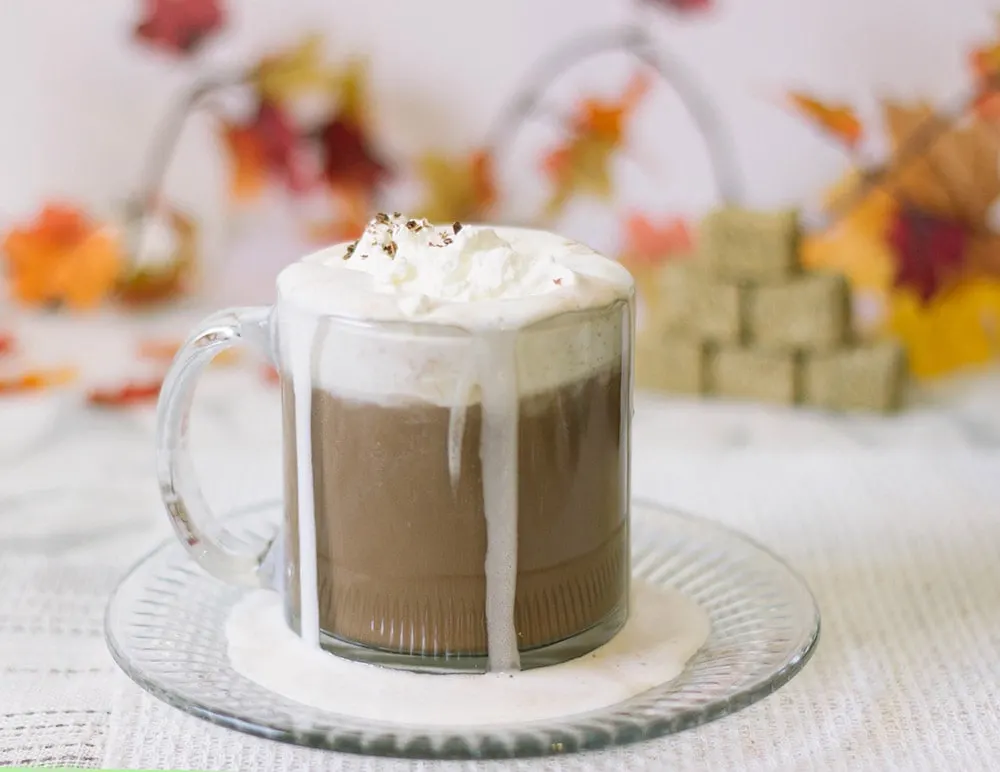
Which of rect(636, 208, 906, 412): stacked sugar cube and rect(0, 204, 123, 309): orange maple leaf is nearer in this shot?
rect(636, 208, 906, 412): stacked sugar cube

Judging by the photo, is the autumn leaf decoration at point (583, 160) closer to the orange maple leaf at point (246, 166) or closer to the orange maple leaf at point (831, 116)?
the orange maple leaf at point (831, 116)

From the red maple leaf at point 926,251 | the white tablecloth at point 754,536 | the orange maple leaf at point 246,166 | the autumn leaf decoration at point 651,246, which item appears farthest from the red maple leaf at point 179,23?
the red maple leaf at point 926,251

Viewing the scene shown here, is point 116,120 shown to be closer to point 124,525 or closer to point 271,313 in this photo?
point 124,525

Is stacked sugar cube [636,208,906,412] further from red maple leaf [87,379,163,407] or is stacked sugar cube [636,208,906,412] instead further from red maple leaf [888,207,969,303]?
red maple leaf [87,379,163,407]

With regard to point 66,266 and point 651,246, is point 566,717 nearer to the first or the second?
point 651,246

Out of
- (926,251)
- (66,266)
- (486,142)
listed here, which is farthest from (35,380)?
(926,251)

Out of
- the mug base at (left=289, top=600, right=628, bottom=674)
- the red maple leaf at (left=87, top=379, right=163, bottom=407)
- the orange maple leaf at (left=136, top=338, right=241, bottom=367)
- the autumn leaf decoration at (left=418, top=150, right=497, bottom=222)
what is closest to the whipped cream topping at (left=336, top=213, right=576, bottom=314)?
the mug base at (left=289, top=600, right=628, bottom=674)

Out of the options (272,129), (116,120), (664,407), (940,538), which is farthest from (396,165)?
(940,538)
